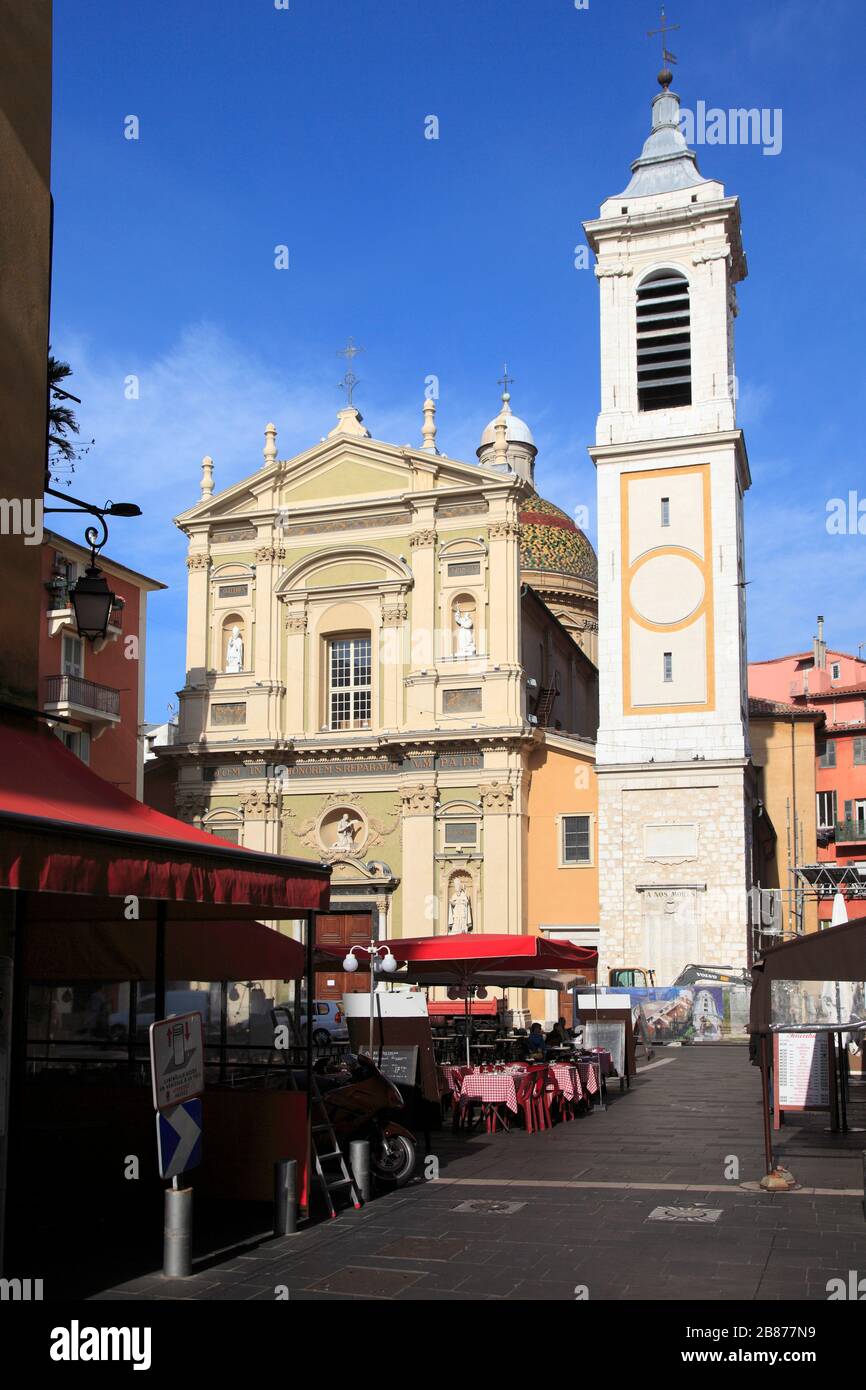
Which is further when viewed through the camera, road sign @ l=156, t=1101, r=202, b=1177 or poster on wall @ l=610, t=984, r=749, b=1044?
poster on wall @ l=610, t=984, r=749, b=1044

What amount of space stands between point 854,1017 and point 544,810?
20239mm

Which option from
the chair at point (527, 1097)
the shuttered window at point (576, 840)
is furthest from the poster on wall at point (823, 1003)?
the shuttered window at point (576, 840)

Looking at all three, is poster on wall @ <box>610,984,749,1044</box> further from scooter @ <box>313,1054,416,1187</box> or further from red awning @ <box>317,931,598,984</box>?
scooter @ <box>313,1054,416,1187</box>

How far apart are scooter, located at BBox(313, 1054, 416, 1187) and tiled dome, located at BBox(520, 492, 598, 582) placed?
154 feet

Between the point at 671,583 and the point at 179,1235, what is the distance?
32564mm

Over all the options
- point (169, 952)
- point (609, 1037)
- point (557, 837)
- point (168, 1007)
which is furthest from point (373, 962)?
point (557, 837)

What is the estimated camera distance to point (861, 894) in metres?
51.1

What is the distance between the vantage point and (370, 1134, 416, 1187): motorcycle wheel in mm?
13125

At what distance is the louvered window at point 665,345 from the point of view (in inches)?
1649

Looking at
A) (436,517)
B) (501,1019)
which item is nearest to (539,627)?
(436,517)

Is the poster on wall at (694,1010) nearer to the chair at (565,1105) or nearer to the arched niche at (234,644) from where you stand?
the arched niche at (234,644)

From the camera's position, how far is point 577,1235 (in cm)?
1077

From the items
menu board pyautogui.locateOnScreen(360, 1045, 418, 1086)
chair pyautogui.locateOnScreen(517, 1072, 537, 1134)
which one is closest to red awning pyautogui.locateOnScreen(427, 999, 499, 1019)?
chair pyautogui.locateOnScreen(517, 1072, 537, 1134)
